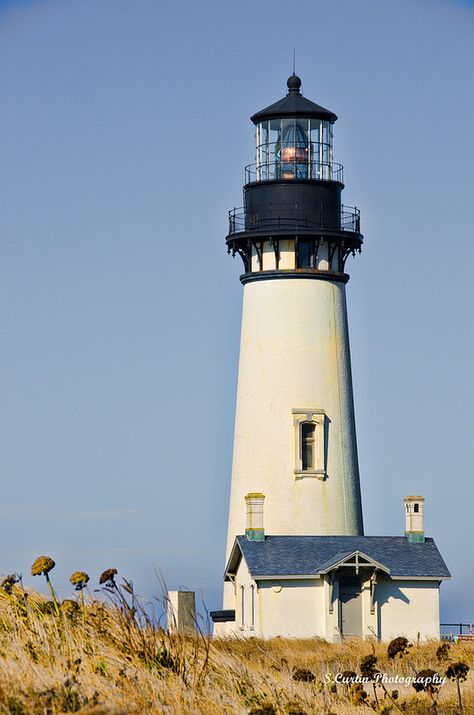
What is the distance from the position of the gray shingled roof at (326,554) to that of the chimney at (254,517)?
0.16m

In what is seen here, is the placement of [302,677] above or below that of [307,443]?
below

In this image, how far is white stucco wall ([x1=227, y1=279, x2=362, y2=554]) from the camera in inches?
1463

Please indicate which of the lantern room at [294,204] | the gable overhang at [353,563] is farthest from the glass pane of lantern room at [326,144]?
the gable overhang at [353,563]

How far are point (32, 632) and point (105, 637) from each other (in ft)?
2.24

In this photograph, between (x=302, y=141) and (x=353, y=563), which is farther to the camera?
(x=302, y=141)

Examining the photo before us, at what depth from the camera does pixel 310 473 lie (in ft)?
122

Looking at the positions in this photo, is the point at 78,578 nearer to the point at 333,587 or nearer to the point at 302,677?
the point at 302,677

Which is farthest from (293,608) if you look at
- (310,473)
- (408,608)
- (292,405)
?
(292,405)

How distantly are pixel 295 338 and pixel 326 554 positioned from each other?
530 centimetres

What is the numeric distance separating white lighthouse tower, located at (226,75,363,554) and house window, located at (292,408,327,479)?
2 centimetres

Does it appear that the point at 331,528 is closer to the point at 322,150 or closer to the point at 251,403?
the point at 251,403

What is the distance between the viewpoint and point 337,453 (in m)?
37.7

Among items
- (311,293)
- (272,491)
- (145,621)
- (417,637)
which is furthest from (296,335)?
(145,621)

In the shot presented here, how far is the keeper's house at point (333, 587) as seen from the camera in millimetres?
34844
